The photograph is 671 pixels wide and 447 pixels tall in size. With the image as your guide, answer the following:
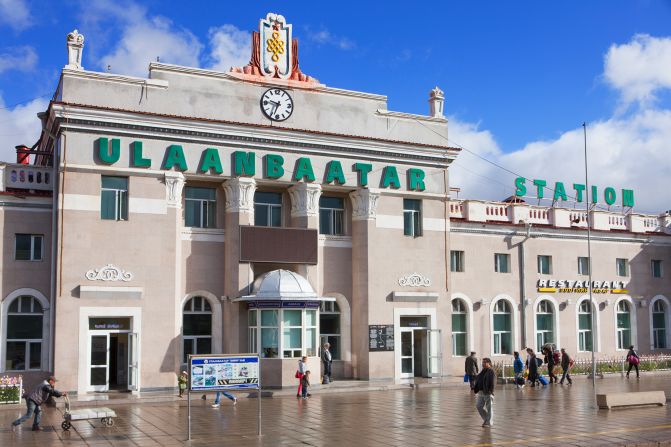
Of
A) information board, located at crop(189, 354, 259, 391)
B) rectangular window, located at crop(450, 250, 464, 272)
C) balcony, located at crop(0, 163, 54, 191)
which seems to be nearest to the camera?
information board, located at crop(189, 354, 259, 391)

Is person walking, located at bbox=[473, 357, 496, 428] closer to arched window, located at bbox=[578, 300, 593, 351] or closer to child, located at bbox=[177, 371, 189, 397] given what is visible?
child, located at bbox=[177, 371, 189, 397]

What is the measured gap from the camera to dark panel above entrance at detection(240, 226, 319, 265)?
107 ft

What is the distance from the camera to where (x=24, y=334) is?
30.6 metres

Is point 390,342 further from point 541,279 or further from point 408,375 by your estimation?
point 541,279

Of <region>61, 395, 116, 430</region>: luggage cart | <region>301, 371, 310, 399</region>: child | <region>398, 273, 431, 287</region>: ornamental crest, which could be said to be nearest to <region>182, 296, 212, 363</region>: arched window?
<region>301, 371, 310, 399</region>: child

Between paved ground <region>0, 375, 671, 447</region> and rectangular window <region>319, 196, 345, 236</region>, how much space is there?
8.65m

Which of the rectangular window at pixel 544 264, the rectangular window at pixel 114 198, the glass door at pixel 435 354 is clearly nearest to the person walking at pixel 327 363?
the glass door at pixel 435 354

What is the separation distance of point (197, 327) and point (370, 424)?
12597 mm

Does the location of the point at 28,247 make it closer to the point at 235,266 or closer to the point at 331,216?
the point at 235,266

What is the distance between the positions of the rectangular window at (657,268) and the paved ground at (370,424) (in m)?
16.9

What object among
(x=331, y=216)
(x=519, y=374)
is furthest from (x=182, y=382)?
(x=519, y=374)

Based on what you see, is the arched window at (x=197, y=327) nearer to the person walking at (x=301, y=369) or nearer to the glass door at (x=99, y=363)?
the glass door at (x=99, y=363)

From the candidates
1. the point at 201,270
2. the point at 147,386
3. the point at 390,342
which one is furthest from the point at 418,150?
the point at 147,386

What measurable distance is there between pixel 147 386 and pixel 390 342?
10.6 m
